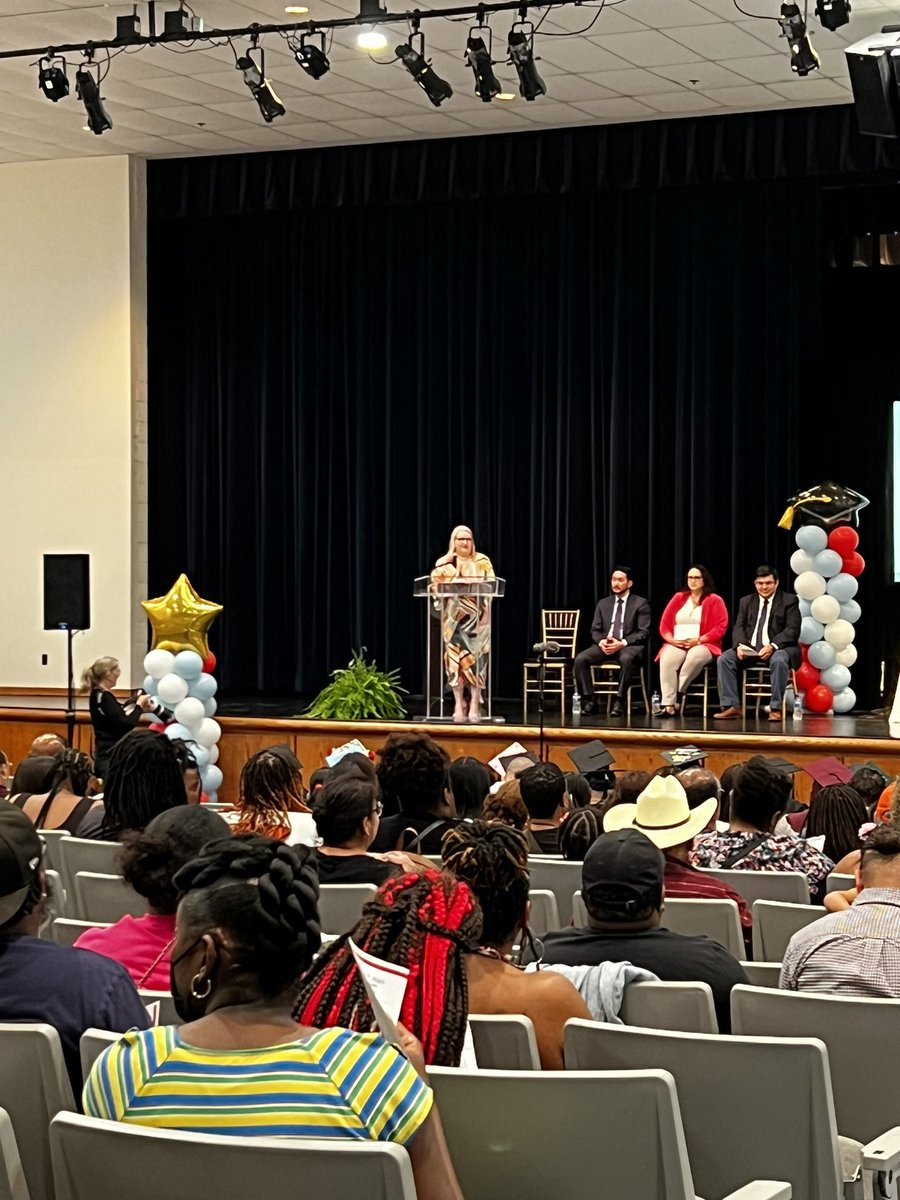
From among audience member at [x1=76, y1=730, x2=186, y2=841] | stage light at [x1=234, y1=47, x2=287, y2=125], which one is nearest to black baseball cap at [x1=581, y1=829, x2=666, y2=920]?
audience member at [x1=76, y1=730, x2=186, y2=841]

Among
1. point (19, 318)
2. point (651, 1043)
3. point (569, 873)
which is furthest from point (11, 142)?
point (651, 1043)

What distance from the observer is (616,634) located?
1187cm

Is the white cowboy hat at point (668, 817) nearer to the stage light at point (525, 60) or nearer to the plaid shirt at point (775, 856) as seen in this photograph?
the plaid shirt at point (775, 856)

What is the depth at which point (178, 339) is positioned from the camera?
14.1 meters

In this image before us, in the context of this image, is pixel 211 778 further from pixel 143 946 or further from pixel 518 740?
pixel 143 946

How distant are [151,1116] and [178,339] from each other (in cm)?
1252

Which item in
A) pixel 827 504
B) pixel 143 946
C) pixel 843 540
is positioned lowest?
pixel 143 946

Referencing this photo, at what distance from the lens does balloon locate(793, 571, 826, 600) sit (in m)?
11.5

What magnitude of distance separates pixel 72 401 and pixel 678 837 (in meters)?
9.58

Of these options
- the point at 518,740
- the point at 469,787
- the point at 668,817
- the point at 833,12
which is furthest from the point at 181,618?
the point at 668,817

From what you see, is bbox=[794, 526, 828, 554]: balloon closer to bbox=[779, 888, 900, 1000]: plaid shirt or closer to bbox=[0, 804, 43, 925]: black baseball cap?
bbox=[779, 888, 900, 1000]: plaid shirt

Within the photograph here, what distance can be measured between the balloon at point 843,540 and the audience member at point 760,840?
259 inches

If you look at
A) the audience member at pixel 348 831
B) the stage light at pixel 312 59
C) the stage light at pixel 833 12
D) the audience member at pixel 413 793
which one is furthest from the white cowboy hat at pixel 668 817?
the stage light at pixel 312 59

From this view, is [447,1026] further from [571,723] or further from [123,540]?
[123,540]
